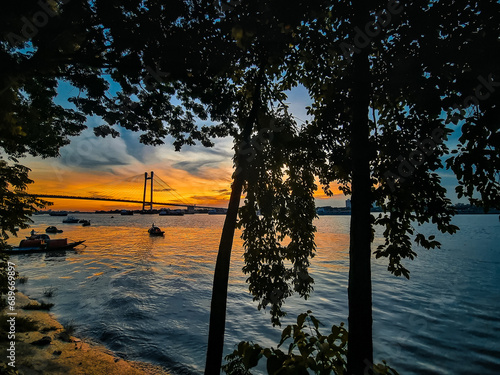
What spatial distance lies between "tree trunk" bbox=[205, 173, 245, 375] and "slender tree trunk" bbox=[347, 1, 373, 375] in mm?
2442

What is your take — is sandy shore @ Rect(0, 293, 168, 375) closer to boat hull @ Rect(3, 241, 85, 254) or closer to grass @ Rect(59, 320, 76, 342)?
grass @ Rect(59, 320, 76, 342)

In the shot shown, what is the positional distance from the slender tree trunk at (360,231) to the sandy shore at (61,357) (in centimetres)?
847

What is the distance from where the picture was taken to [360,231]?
3666mm

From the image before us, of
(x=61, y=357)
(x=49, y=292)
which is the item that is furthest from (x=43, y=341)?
(x=49, y=292)

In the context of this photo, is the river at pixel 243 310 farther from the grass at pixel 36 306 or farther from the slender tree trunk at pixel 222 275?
the slender tree trunk at pixel 222 275

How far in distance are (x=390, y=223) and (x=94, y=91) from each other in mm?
7378

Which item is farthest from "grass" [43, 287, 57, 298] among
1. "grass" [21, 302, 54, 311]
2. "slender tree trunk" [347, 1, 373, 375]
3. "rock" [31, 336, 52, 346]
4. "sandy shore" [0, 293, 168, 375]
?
"slender tree trunk" [347, 1, 373, 375]

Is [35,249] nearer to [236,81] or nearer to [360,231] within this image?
[236,81]

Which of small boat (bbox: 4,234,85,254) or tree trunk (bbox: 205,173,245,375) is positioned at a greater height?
tree trunk (bbox: 205,173,245,375)

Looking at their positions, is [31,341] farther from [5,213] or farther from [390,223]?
[390,223]

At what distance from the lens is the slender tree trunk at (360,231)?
3449mm

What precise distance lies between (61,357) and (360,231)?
1043cm

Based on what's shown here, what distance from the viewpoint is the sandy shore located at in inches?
291

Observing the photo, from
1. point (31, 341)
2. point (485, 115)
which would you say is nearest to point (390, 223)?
point (485, 115)
